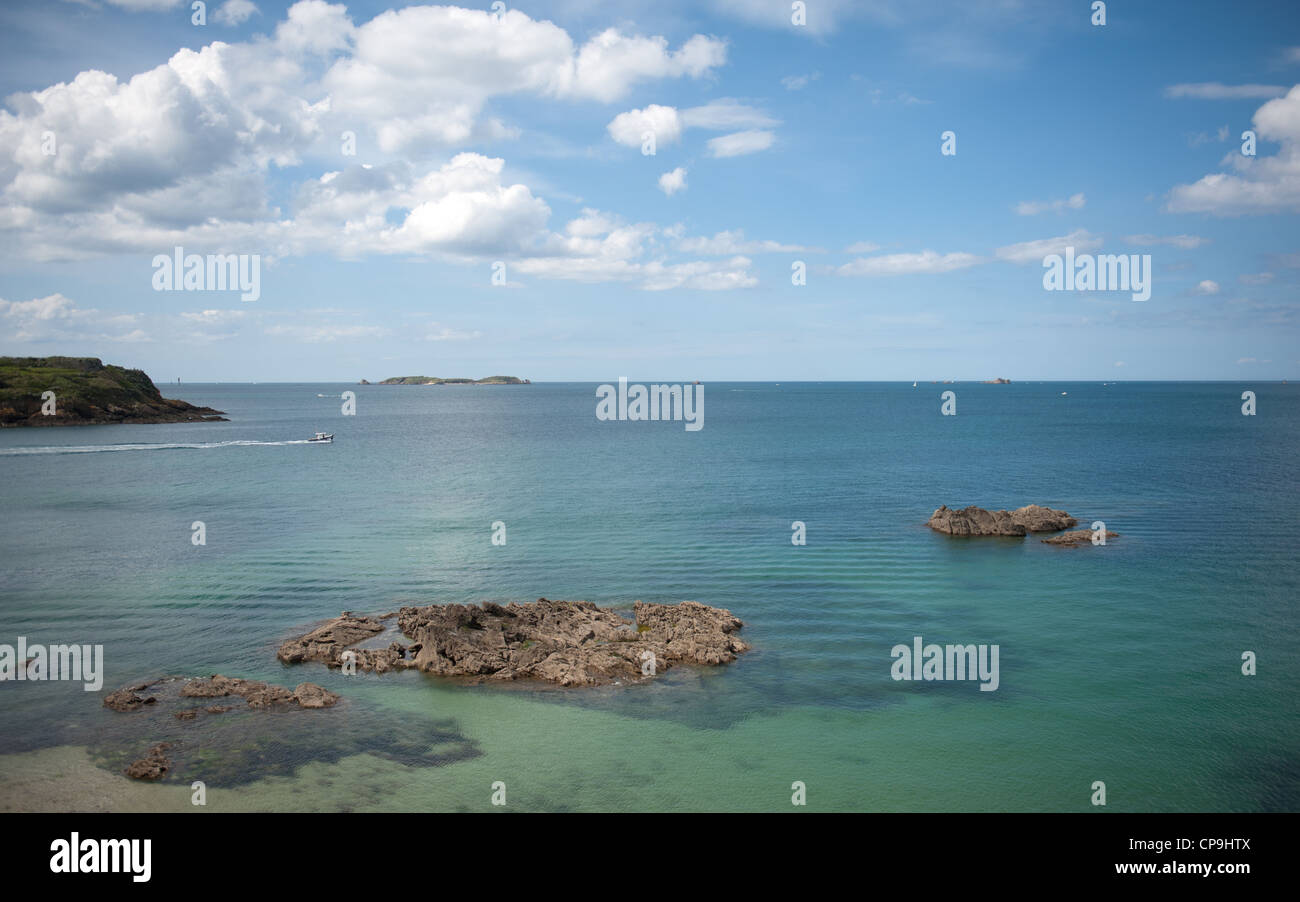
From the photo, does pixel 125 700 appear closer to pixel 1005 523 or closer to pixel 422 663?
pixel 422 663

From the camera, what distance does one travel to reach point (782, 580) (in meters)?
35.8

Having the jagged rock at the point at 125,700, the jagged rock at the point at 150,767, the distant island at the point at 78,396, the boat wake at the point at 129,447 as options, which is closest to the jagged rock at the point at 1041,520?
the jagged rock at the point at 150,767

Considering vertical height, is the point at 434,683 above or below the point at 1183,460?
below

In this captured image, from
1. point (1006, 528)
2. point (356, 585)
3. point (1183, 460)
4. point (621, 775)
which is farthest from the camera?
point (1183, 460)

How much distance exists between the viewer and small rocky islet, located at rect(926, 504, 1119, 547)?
A: 145ft

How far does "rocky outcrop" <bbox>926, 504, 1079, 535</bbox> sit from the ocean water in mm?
1235

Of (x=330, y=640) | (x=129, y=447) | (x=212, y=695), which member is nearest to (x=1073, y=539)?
(x=330, y=640)

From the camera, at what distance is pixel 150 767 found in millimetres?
18844

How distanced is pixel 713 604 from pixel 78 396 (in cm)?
14488

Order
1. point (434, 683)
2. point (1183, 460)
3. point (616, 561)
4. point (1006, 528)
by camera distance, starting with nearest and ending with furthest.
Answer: point (434, 683) → point (616, 561) → point (1006, 528) → point (1183, 460)

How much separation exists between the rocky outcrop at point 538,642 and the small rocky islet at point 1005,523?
69.6ft
